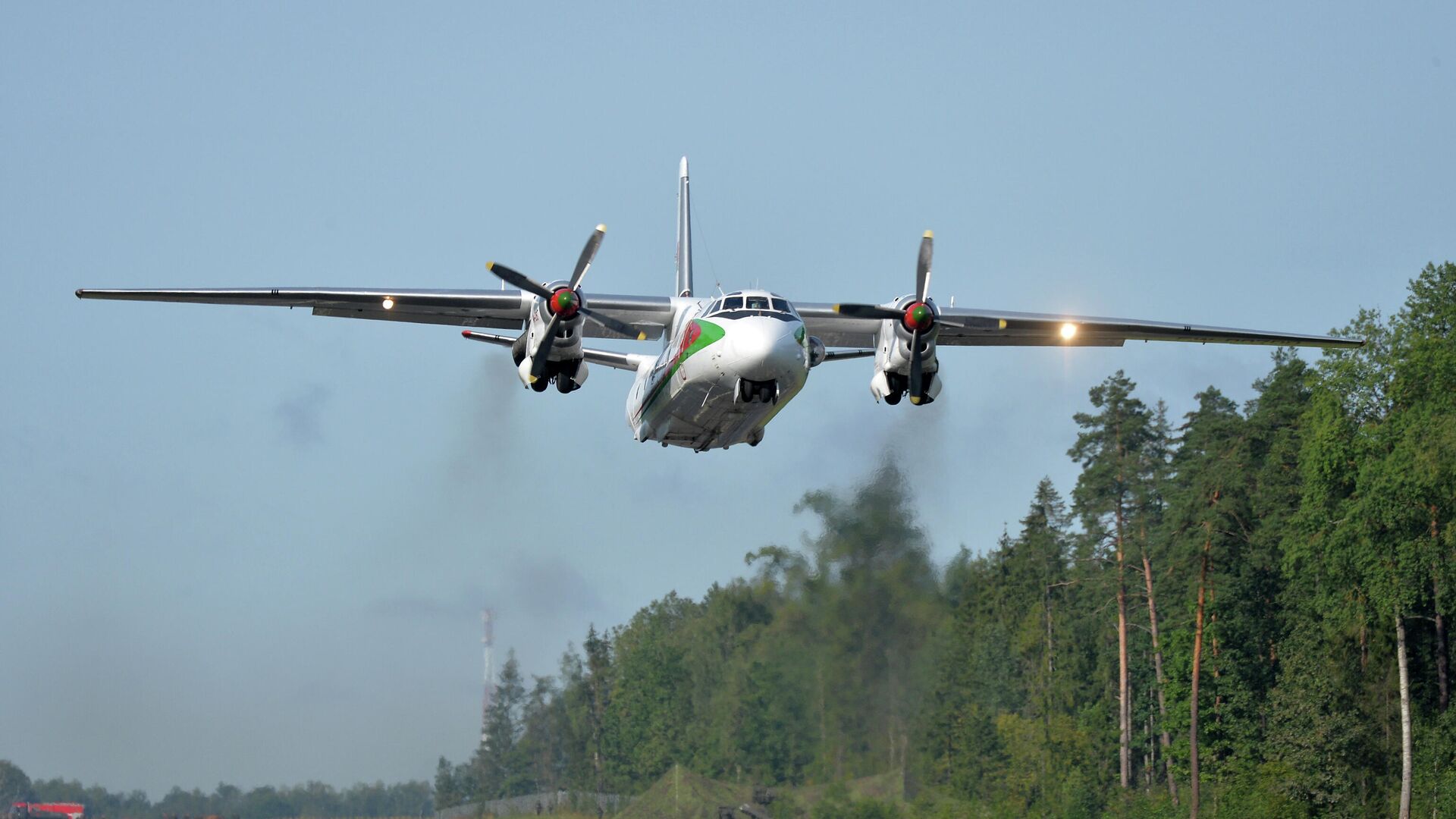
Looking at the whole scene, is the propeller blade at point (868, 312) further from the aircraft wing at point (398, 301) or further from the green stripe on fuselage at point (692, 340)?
the aircraft wing at point (398, 301)

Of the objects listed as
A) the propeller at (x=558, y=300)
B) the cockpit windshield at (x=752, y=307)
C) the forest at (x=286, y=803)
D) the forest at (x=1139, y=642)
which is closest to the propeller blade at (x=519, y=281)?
the propeller at (x=558, y=300)

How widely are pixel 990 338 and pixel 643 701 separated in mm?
30716

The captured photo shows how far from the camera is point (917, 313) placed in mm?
22828

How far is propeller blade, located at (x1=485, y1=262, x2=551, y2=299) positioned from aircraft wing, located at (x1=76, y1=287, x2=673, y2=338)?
1052 millimetres

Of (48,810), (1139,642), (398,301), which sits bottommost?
(48,810)

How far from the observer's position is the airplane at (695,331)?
807 inches

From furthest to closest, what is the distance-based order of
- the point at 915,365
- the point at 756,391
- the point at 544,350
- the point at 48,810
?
1. the point at 48,810
2. the point at 915,365
3. the point at 544,350
4. the point at 756,391

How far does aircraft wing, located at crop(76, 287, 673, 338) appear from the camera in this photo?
917 inches

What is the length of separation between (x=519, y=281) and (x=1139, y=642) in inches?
1175

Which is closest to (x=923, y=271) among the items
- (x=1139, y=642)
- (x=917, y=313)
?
(x=917, y=313)

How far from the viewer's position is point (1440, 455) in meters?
33.7

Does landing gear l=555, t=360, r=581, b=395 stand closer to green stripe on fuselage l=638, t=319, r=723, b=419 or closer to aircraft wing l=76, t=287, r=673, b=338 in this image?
aircraft wing l=76, t=287, r=673, b=338

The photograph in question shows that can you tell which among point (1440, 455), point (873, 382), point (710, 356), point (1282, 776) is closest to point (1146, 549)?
point (1282, 776)

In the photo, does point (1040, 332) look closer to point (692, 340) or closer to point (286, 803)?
point (692, 340)
